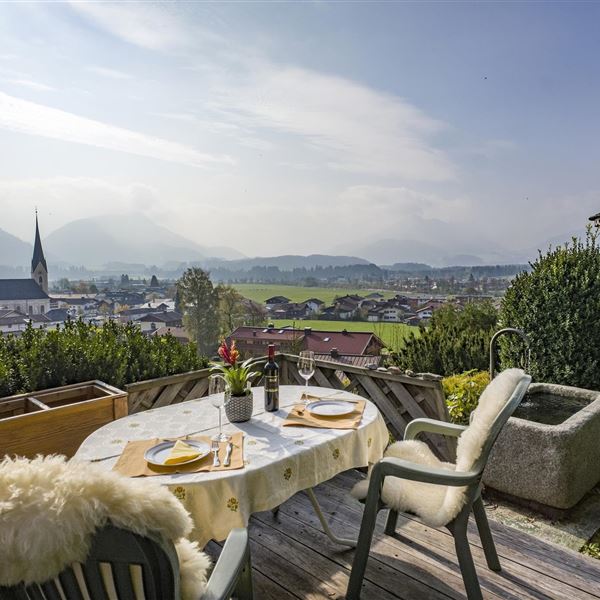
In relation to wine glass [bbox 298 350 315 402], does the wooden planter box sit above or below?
below

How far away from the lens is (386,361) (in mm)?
6531

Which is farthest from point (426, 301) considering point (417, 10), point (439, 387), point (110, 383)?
point (110, 383)

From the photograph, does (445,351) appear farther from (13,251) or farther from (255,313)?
(13,251)

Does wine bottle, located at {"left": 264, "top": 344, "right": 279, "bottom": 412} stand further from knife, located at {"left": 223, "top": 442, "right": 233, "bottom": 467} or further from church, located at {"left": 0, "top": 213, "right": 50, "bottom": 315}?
church, located at {"left": 0, "top": 213, "right": 50, "bottom": 315}

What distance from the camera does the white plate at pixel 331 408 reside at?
214cm

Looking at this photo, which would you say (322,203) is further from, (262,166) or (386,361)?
(386,361)

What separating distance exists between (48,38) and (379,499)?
17.0 feet

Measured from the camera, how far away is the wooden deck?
6.65ft

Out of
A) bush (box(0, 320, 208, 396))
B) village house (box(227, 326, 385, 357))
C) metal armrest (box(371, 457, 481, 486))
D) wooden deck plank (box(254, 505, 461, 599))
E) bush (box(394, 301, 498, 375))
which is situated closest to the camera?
metal armrest (box(371, 457, 481, 486))

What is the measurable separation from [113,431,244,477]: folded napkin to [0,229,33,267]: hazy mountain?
7.31 meters

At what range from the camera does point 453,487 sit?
1854 mm

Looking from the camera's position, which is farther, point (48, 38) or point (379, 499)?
point (48, 38)

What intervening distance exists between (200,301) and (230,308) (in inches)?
27.9

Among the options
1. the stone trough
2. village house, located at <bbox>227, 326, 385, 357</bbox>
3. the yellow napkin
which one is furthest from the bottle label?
village house, located at <bbox>227, 326, 385, 357</bbox>
